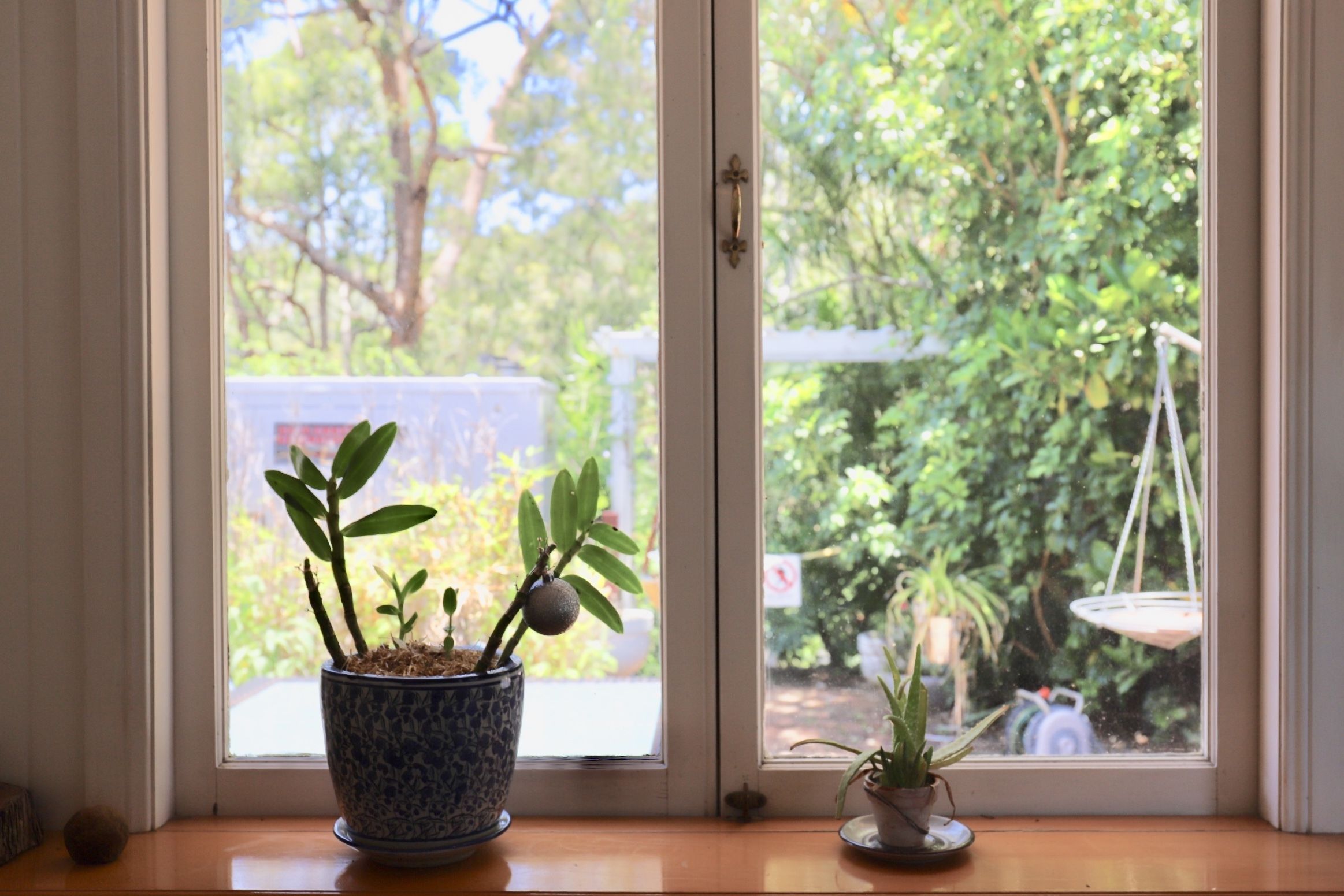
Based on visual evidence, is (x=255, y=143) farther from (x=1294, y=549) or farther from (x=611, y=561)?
(x=1294, y=549)

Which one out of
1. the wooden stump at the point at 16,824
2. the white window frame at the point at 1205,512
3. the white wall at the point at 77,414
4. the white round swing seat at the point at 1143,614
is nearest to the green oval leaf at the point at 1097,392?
the white window frame at the point at 1205,512

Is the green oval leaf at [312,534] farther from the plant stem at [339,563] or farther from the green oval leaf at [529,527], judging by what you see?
the green oval leaf at [529,527]

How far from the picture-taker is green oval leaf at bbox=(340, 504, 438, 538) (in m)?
1.29

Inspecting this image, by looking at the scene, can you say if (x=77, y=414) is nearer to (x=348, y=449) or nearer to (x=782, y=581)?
(x=348, y=449)

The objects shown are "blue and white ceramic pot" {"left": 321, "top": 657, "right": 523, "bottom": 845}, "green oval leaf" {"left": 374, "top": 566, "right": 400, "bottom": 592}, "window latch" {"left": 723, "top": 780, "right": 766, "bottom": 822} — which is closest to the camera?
"blue and white ceramic pot" {"left": 321, "top": 657, "right": 523, "bottom": 845}

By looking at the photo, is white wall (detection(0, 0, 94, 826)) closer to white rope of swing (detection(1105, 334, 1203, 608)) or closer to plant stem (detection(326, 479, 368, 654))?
plant stem (detection(326, 479, 368, 654))

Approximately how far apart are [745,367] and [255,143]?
0.71 meters

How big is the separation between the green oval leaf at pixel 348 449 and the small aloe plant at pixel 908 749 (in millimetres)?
630

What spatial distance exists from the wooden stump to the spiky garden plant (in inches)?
16.2

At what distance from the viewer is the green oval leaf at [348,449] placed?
4.20 ft

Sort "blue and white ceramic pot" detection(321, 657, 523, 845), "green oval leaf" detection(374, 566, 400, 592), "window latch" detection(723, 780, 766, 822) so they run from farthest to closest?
"window latch" detection(723, 780, 766, 822) < "green oval leaf" detection(374, 566, 400, 592) < "blue and white ceramic pot" detection(321, 657, 523, 845)

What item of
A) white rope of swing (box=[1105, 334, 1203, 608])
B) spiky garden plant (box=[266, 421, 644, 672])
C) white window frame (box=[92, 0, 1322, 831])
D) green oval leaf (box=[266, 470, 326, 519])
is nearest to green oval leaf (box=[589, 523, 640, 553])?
spiky garden plant (box=[266, 421, 644, 672])

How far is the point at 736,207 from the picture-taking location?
142 centimetres

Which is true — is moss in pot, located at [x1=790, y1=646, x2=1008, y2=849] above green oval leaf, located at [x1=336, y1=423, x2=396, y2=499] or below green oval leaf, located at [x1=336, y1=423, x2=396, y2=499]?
below
